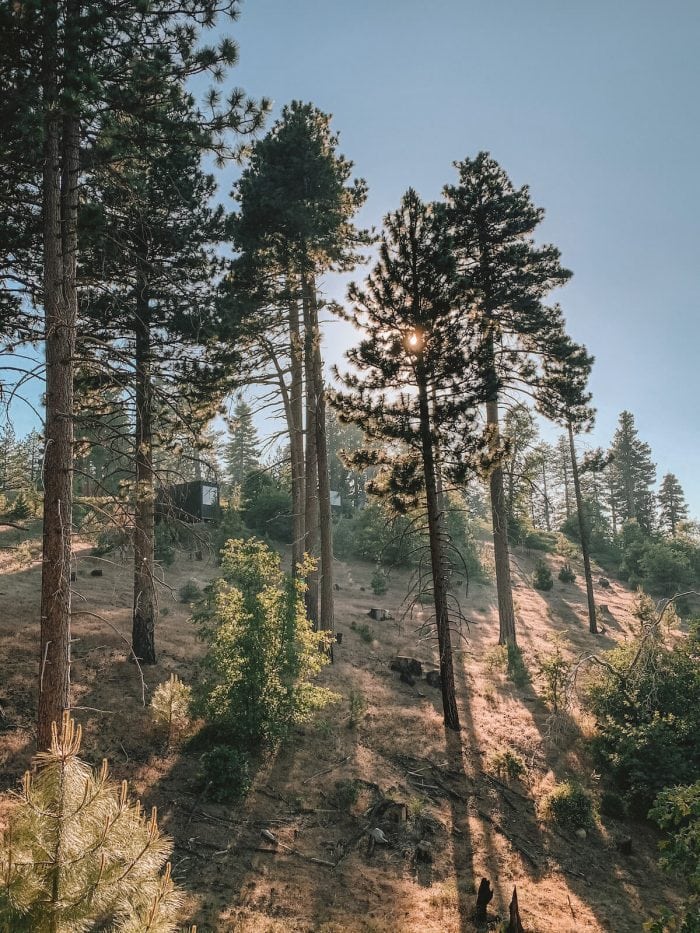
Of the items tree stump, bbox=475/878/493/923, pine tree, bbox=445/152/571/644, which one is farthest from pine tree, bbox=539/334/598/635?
tree stump, bbox=475/878/493/923

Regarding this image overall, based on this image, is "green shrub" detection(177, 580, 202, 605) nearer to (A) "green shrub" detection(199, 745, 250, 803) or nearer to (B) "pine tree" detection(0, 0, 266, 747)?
(A) "green shrub" detection(199, 745, 250, 803)

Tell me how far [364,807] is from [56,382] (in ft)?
29.6

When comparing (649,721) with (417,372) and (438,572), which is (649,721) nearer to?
(438,572)

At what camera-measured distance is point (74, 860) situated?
9.21 ft

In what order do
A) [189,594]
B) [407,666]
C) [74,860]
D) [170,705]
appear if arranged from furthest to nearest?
[189,594]
[407,666]
[170,705]
[74,860]

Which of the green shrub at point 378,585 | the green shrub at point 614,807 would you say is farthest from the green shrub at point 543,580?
the green shrub at point 614,807

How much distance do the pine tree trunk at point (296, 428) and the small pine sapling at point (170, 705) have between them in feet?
20.9

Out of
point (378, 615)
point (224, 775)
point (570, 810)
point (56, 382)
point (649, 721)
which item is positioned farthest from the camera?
point (378, 615)

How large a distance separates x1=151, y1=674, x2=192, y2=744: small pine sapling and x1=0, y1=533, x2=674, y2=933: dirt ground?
41 centimetres

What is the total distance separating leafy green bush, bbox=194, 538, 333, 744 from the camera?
33.0ft

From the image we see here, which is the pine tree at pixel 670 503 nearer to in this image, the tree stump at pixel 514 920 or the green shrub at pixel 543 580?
the green shrub at pixel 543 580

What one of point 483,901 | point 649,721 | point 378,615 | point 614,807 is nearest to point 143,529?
point 483,901

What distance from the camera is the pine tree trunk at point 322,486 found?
1664 centimetres

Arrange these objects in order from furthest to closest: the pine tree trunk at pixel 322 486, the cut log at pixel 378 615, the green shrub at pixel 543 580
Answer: the green shrub at pixel 543 580 < the cut log at pixel 378 615 < the pine tree trunk at pixel 322 486
